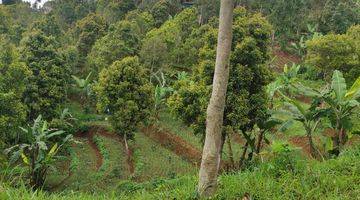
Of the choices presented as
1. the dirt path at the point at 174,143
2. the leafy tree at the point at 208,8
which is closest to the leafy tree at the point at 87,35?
the leafy tree at the point at 208,8

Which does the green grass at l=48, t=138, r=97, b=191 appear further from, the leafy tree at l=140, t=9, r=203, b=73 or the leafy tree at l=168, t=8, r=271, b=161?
the leafy tree at l=140, t=9, r=203, b=73

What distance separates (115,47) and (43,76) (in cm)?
800

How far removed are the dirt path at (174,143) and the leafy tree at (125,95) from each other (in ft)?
9.94

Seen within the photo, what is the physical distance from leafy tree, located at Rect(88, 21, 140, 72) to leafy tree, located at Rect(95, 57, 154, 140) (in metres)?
7.85

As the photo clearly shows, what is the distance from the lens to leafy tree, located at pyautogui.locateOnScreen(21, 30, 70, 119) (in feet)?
72.4

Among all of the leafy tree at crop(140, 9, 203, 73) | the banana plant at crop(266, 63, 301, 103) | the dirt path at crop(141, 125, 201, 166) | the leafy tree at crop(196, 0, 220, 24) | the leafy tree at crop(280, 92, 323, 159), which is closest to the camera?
the leafy tree at crop(280, 92, 323, 159)

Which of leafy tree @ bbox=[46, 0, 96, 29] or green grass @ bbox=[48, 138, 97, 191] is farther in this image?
leafy tree @ bbox=[46, 0, 96, 29]

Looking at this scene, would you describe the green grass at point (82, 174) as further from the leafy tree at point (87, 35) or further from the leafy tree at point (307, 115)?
the leafy tree at point (87, 35)

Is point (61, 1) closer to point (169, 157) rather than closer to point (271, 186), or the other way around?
point (169, 157)

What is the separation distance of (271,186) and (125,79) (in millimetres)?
15793

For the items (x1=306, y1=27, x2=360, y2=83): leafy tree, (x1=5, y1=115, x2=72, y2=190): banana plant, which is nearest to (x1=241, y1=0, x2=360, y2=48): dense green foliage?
(x1=306, y1=27, x2=360, y2=83): leafy tree

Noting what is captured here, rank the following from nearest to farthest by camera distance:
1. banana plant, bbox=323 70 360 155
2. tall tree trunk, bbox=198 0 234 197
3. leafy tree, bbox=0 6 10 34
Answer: tall tree trunk, bbox=198 0 234 197, banana plant, bbox=323 70 360 155, leafy tree, bbox=0 6 10 34

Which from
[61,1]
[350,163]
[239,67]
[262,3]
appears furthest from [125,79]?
[61,1]

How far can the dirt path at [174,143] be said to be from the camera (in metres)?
22.4
